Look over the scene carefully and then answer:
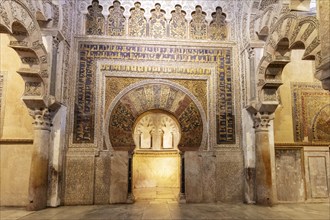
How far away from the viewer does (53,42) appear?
570cm

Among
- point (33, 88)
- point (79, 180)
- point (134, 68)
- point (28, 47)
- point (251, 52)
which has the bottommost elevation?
point (79, 180)

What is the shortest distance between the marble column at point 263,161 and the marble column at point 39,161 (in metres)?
4.25

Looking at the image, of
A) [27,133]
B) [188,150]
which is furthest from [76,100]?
[188,150]

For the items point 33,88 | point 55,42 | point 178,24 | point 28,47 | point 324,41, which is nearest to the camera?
point 324,41

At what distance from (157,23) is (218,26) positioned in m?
1.48

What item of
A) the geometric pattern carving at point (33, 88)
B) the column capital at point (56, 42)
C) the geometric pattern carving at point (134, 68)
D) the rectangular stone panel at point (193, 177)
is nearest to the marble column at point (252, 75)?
the geometric pattern carving at point (134, 68)

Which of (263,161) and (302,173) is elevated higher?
(263,161)

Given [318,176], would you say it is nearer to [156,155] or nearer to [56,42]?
[156,155]

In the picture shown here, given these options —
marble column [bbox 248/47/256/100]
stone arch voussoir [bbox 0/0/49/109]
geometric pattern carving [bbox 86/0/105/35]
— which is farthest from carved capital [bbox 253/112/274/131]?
stone arch voussoir [bbox 0/0/49/109]

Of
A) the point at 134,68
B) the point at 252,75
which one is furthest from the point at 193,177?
the point at 134,68

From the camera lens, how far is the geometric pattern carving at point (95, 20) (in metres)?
6.64

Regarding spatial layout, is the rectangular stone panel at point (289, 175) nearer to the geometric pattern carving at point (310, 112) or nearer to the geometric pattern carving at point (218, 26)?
the geometric pattern carving at point (310, 112)

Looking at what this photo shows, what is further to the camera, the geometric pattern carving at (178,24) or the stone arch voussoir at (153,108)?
the geometric pattern carving at (178,24)

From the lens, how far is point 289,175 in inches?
253
